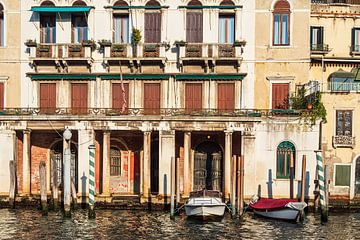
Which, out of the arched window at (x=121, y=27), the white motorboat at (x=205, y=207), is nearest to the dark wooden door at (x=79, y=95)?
the arched window at (x=121, y=27)

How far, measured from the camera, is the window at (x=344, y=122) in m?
40.7

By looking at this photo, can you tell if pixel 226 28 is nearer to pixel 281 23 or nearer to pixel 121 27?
pixel 281 23

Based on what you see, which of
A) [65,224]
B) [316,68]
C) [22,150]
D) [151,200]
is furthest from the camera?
[316,68]

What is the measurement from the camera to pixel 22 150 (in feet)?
137

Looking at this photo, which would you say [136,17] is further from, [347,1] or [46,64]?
[347,1]

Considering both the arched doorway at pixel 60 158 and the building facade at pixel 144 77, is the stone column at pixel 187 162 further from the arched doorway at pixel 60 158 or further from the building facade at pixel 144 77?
the arched doorway at pixel 60 158

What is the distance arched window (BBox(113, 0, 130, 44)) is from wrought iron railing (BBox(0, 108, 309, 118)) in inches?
184

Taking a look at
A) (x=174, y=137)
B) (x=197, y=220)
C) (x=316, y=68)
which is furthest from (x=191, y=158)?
(x=316, y=68)

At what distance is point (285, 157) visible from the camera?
40125 millimetres

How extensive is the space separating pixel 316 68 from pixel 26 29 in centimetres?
1941

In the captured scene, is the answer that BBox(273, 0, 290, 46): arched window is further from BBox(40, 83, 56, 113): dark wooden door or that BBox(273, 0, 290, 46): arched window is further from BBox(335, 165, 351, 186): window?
BBox(40, 83, 56, 113): dark wooden door

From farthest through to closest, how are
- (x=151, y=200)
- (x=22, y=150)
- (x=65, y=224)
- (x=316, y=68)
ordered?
(x=316, y=68), (x=22, y=150), (x=151, y=200), (x=65, y=224)

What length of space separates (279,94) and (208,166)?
6481 millimetres

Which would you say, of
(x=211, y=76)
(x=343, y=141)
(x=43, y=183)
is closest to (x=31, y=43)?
(x=43, y=183)
